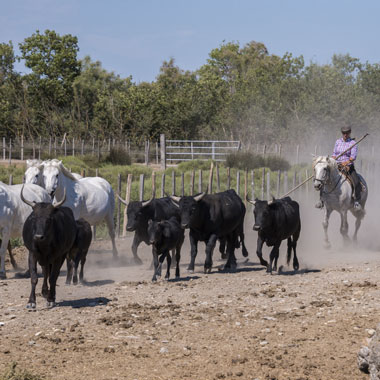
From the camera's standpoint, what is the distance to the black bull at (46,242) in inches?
356

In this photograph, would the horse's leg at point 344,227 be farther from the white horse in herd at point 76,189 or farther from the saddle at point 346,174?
the white horse in herd at point 76,189

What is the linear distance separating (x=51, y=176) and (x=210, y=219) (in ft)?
9.67

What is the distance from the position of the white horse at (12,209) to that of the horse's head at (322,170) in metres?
6.19

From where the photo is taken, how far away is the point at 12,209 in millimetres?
12094

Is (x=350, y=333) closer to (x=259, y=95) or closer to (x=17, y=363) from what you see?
(x=17, y=363)

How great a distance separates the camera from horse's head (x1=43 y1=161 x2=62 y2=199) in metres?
12.5

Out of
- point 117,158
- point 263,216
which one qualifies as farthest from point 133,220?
point 117,158

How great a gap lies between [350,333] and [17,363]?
3444 mm

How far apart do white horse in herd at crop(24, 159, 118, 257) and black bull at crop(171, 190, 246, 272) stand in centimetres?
191

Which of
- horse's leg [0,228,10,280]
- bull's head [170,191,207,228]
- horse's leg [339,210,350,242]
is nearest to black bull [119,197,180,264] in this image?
bull's head [170,191,207,228]

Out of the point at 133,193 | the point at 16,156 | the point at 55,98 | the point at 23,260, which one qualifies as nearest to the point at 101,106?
the point at 55,98

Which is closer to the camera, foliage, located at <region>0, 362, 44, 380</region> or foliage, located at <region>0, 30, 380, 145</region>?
foliage, located at <region>0, 362, 44, 380</region>

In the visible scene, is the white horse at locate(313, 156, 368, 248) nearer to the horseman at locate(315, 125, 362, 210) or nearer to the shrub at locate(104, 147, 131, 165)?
the horseman at locate(315, 125, 362, 210)

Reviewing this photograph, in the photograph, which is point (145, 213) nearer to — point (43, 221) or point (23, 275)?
point (23, 275)
